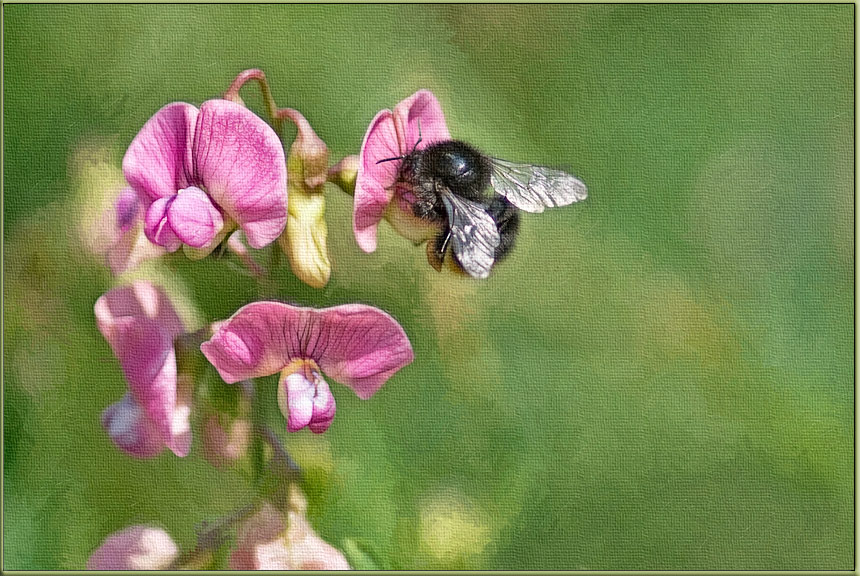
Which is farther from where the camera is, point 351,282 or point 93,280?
point 351,282

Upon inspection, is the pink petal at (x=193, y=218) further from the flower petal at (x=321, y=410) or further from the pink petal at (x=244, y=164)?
the flower petal at (x=321, y=410)

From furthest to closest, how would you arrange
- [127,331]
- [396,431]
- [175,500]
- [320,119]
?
[320,119], [396,431], [175,500], [127,331]

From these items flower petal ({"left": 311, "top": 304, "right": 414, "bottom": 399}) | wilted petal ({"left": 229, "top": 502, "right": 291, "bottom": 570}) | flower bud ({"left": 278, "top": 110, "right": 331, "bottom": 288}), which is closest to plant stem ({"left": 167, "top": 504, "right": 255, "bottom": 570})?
wilted petal ({"left": 229, "top": 502, "right": 291, "bottom": 570})

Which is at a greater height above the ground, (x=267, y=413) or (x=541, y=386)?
(x=267, y=413)

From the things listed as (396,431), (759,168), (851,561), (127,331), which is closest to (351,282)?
(396,431)

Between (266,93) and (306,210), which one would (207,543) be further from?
(266,93)

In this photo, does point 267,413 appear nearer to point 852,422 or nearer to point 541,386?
point 541,386

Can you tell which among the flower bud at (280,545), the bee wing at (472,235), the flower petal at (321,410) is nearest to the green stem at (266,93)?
the bee wing at (472,235)
